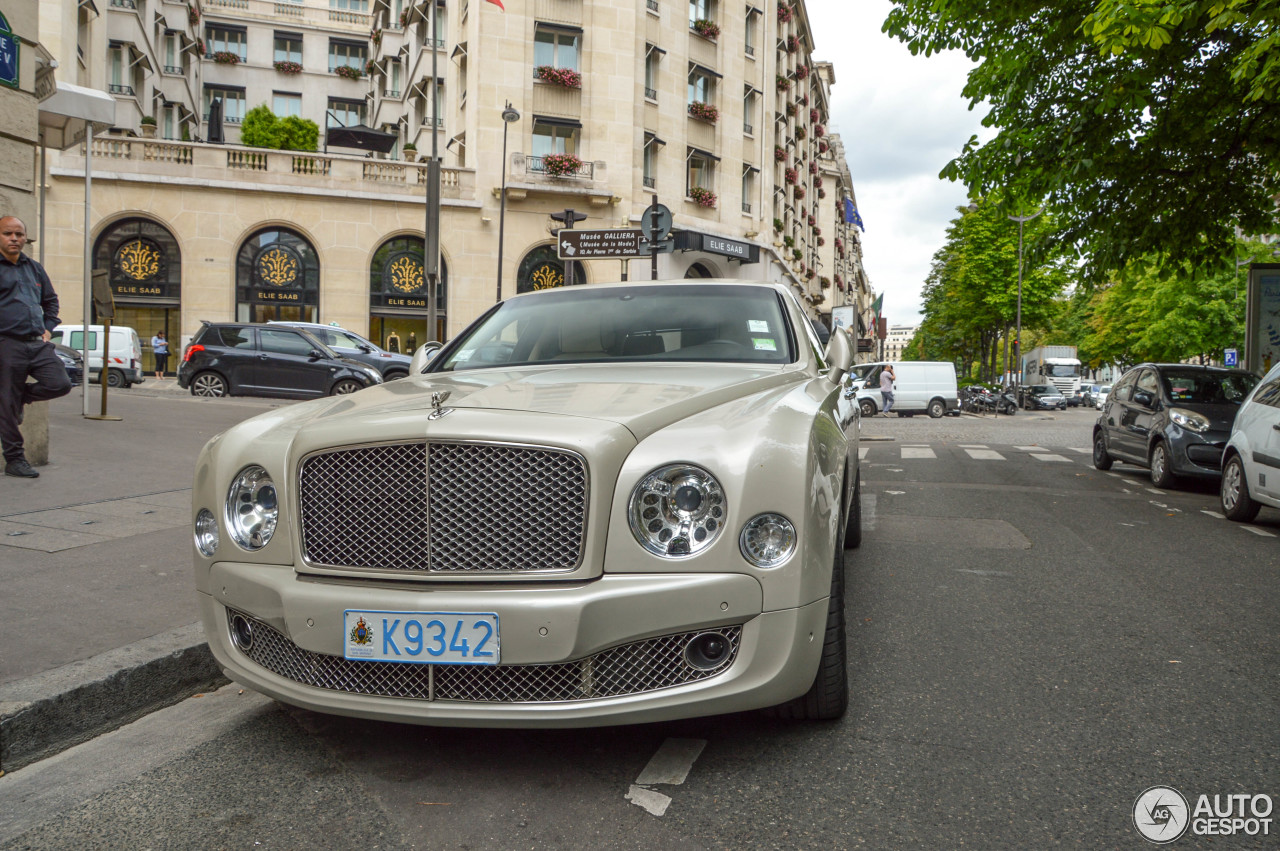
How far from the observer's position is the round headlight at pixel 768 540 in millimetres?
2717

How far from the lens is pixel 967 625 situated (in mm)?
→ 4668

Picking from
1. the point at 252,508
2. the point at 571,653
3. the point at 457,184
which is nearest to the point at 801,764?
the point at 571,653

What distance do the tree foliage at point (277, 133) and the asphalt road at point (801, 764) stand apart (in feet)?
128

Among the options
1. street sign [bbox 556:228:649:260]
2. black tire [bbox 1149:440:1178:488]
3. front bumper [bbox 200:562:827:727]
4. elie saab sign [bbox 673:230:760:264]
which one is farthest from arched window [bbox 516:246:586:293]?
front bumper [bbox 200:562:827:727]

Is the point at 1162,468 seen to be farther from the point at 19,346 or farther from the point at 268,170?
the point at 268,170

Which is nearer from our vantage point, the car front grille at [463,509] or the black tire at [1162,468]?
the car front grille at [463,509]

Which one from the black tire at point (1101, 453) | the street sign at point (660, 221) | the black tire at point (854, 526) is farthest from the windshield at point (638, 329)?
the black tire at point (1101, 453)

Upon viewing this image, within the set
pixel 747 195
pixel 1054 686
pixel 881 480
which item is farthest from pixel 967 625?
pixel 747 195

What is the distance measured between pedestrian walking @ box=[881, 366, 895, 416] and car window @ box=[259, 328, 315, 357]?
61.5 ft

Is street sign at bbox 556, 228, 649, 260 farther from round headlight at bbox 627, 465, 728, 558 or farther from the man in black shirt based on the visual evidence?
round headlight at bbox 627, 465, 728, 558

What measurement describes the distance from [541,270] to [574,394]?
29834 millimetres

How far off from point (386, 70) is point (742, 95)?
18.4 m

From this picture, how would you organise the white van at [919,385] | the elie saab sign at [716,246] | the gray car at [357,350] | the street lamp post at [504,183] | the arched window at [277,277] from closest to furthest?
the gray car at [357,350] < the street lamp post at [504,183] < the arched window at [277,277] < the elie saab sign at [716,246] < the white van at [919,385]

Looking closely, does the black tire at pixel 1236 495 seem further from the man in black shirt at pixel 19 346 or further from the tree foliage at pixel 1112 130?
the man in black shirt at pixel 19 346
